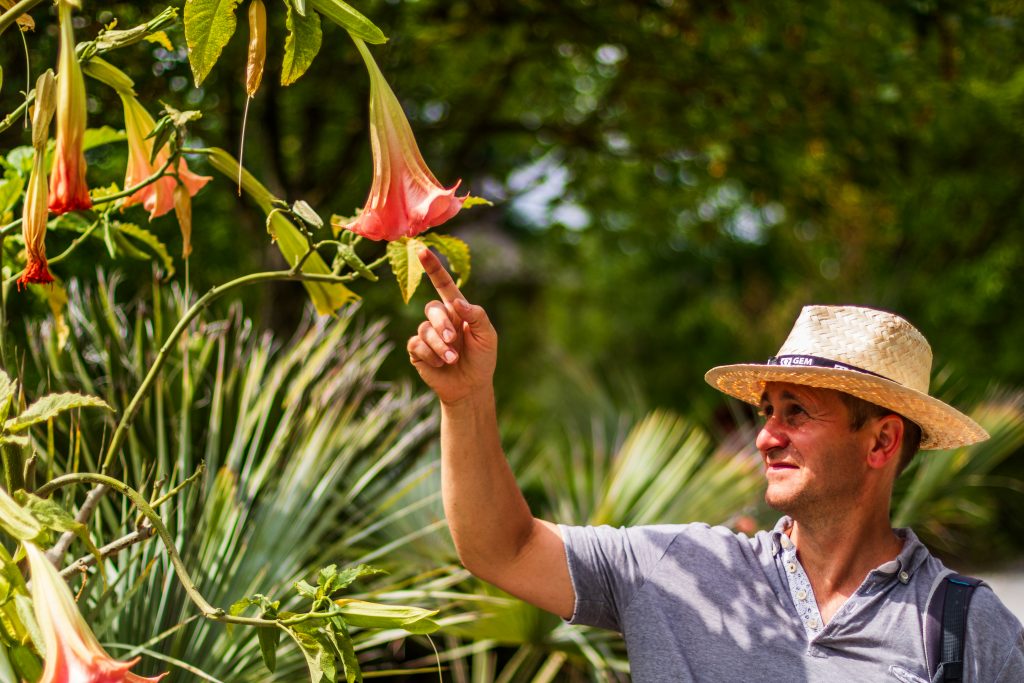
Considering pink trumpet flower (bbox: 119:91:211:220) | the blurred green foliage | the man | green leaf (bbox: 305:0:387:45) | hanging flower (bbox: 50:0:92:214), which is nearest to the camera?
hanging flower (bbox: 50:0:92:214)

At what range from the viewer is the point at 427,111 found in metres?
5.22

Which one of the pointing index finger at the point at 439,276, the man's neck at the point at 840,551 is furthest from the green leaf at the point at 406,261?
the man's neck at the point at 840,551

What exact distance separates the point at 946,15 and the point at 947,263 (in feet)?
19.6

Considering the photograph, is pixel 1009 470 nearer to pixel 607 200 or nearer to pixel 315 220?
pixel 607 200

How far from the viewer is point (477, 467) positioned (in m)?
1.70

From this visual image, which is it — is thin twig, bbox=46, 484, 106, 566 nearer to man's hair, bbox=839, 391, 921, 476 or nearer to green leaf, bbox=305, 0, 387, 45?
green leaf, bbox=305, 0, 387, 45

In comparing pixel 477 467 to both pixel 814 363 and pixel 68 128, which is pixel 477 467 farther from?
pixel 68 128

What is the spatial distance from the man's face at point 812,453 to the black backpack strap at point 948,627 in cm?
22

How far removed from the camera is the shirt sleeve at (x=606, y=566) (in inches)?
72.7

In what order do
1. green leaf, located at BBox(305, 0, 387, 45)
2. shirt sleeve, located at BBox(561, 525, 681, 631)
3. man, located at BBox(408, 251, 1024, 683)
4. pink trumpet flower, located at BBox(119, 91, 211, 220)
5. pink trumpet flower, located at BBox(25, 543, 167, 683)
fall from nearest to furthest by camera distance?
pink trumpet flower, located at BBox(25, 543, 167, 683)
green leaf, located at BBox(305, 0, 387, 45)
pink trumpet flower, located at BBox(119, 91, 211, 220)
man, located at BBox(408, 251, 1024, 683)
shirt sleeve, located at BBox(561, 525, 681, 631)

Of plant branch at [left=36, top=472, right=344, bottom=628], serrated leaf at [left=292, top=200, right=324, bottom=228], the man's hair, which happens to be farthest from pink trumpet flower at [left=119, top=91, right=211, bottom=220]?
the man's hair

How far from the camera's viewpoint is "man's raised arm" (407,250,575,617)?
1535 mm

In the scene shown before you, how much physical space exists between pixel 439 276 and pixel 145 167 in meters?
0.46

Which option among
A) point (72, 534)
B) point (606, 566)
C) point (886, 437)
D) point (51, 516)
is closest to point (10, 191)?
point (72, 534)
